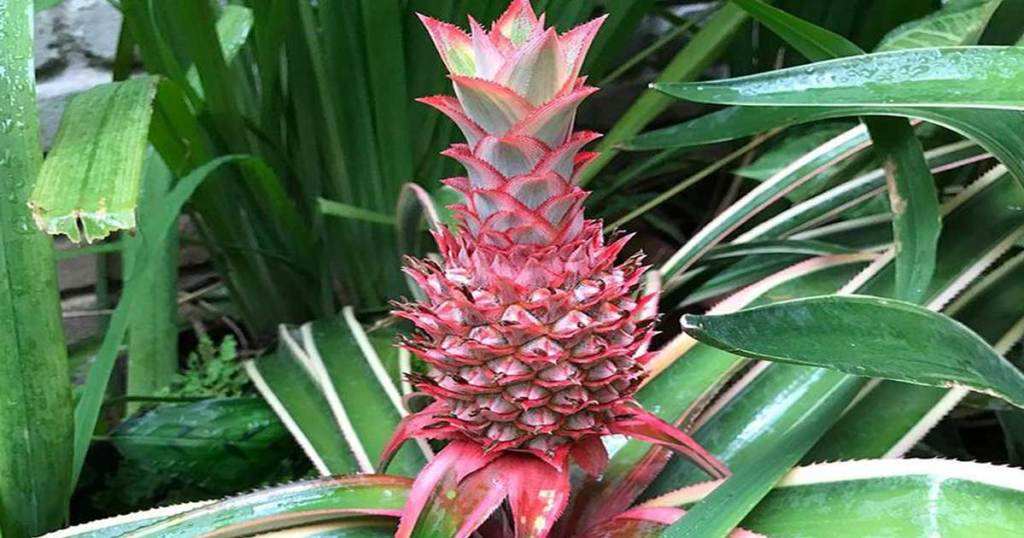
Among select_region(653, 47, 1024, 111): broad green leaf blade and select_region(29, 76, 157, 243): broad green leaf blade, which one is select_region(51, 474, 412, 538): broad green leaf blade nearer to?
select_region(29, 76, 157, 243): broad green leaf blade

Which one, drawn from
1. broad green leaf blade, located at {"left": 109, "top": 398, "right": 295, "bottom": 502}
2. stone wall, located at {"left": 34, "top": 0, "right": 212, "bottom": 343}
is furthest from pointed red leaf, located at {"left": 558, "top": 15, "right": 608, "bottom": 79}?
stone wall, located at {"left": 34, "top": 0, "right": 212, "bottom": 343}

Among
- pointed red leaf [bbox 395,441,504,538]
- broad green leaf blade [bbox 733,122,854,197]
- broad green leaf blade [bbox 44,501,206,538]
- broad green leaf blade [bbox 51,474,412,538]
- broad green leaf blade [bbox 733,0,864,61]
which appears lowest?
broad green leaf blade [bbox 44,501,206,538]

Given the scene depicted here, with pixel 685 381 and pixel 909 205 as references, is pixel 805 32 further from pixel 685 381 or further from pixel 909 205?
pixel 685 381

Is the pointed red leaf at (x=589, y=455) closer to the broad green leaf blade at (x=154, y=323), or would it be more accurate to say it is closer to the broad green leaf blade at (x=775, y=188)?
the broad green leaf blade at (x=775, y=188)

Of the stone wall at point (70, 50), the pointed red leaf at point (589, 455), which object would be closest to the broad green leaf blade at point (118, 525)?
the pointed red leaf at point (589, 455)

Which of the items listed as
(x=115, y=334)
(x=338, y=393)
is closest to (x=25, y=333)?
(x=115, y=334)

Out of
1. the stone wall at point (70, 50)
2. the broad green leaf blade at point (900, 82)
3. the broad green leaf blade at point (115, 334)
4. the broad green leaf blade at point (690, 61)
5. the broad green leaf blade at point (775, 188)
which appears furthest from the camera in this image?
the stone wall at point (70, 50)
